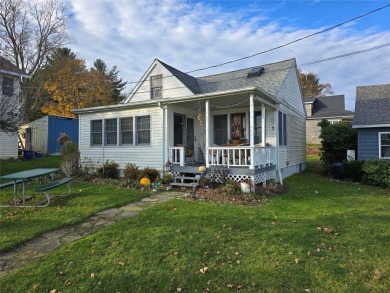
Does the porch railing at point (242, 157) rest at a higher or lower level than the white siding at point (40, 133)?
lower

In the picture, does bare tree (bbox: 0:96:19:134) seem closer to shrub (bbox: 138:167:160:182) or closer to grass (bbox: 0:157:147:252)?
grass (bbox: 0:157:147:252)

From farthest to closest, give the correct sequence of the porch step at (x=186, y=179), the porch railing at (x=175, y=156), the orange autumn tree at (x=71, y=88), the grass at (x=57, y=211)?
the orange autumn tree at (x=71, y=88)
the porch railing at (x=175, y=156)
the porch step at (x=186, y=179)
the grass at (x=57, y=211)

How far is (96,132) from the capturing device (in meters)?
13.0

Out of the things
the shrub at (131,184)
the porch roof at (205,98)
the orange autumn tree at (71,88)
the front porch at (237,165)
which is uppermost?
the orange autumn tree at (71,88)

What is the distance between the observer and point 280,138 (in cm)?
1181

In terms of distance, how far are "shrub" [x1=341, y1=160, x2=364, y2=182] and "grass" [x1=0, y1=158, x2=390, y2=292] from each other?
6.97 m

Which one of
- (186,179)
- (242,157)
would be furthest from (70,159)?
(242,157)

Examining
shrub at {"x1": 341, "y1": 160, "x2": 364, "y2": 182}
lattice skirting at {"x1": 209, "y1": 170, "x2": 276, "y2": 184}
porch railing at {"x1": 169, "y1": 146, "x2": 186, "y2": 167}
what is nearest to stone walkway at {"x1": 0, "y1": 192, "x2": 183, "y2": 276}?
lattice skirting at {"x1": 209, "y1": 170, "x2": 276, "y2": 184}

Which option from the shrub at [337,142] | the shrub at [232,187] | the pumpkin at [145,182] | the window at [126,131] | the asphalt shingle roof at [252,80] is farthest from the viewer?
the shrub at [337,142]

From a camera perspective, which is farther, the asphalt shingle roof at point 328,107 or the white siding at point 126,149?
the asphalt shingle roof at point 328,107

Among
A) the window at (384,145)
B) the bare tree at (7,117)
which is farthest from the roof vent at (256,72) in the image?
the bare tree at (7,117)

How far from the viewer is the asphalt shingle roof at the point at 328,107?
102 feet

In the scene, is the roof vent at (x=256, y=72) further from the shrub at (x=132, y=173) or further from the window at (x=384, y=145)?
the shrub at (x=132, y=173)

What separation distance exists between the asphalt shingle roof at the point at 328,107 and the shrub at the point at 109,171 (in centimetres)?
2723
